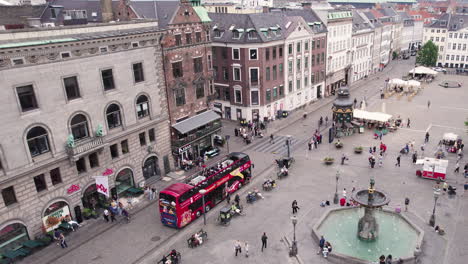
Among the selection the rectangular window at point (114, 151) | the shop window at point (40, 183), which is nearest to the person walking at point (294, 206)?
the rectangular window at point (114, 151)

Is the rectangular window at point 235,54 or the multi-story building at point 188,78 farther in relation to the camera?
the rectangular window at point 235,54

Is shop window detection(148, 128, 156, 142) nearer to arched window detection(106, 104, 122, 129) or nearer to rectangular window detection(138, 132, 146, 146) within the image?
rectangular window detection(138, 132, 146, 146)

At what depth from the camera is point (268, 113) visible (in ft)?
221

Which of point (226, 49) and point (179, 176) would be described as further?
point (226, 49)

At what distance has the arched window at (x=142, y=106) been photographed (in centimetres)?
4209

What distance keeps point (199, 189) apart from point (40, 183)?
1449 centimetres

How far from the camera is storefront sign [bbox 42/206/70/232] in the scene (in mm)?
34688

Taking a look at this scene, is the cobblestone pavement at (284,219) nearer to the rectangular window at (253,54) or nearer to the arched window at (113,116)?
the arched window at (113,116)

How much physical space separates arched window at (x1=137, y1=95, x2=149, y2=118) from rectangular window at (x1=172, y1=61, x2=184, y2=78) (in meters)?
6.28

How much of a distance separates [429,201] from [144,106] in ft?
106

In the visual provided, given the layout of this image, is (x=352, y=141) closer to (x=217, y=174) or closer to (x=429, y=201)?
(x=429, y=201)

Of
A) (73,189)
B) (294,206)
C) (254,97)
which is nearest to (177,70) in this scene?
(73,189)

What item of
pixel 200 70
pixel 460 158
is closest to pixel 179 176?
pixel 200 70

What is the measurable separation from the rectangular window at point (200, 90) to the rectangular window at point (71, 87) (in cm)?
1878
